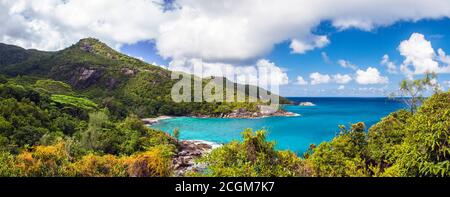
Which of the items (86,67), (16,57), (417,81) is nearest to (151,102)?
(86,67)

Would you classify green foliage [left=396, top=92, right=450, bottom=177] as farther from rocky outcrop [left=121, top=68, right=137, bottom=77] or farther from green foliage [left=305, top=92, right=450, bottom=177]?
rocky outcrop [left=121, top=68, right=137, bottom=77]

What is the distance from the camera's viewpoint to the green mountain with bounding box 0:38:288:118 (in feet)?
211

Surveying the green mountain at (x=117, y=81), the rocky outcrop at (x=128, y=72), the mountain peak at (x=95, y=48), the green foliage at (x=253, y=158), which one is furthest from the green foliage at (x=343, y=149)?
the mountain peak at (x=95, y=48)

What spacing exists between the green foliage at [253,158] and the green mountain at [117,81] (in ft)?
173

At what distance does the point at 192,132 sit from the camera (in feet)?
146

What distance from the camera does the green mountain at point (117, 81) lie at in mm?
64188

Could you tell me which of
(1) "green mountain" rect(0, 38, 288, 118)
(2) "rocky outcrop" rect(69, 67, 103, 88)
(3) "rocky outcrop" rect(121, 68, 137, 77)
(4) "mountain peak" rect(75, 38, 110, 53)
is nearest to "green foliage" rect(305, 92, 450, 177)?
(1) "green mountain" rect(0, 38, 288, 118)

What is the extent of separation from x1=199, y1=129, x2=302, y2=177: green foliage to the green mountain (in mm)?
52617

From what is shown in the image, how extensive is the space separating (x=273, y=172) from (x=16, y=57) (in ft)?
374

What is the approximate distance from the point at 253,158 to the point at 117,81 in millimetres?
73579

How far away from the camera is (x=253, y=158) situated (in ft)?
20.6

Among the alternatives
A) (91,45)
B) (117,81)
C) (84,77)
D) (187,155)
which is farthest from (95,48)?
(187,155)

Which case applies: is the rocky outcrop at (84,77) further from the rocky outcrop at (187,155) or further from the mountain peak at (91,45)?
the rocky outcrop at (187,155)

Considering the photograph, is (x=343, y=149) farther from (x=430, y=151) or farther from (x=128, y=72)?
(x=128, y=72)
